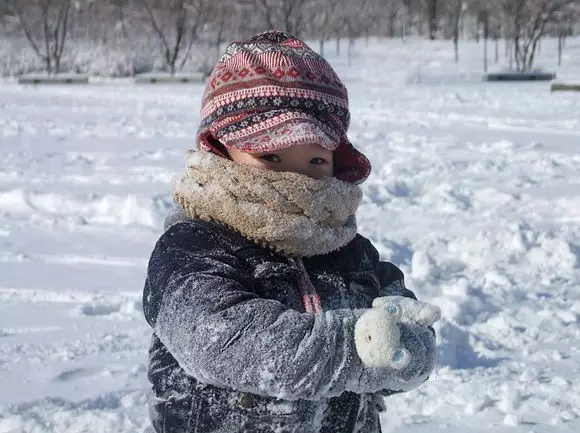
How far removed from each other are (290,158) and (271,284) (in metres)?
0.19

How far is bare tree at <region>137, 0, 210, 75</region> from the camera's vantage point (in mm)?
23234

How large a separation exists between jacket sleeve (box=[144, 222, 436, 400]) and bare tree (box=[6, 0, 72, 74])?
2249cm

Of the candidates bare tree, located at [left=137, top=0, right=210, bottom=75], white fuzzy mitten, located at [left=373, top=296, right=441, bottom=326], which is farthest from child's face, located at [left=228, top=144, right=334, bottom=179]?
bare tree, located at [left=137, top=0, right=210, bottom=75]

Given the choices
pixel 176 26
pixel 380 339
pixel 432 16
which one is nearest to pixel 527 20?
pixel 176 26

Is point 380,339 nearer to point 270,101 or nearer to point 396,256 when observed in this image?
point 270,101

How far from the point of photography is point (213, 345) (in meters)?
1.10

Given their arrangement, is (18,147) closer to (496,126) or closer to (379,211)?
(379,211)

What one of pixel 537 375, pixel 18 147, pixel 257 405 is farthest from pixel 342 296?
pixel 18 147

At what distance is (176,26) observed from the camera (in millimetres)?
25172

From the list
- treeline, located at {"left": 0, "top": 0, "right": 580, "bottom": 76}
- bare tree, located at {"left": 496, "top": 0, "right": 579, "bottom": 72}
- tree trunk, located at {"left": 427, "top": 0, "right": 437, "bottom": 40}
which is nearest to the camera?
bare tree, located at {"left": 496, "top": 0, "right": 579, "bottom": 72}

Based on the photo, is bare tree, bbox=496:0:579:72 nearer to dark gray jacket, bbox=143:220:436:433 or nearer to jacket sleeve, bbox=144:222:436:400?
dark gray jacket, bbox=143:220:436:433

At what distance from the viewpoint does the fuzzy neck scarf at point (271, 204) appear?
121 centimetres

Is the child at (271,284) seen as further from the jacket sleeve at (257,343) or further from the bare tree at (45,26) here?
the bare tree at (45,26)

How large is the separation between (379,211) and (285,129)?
4.82m
